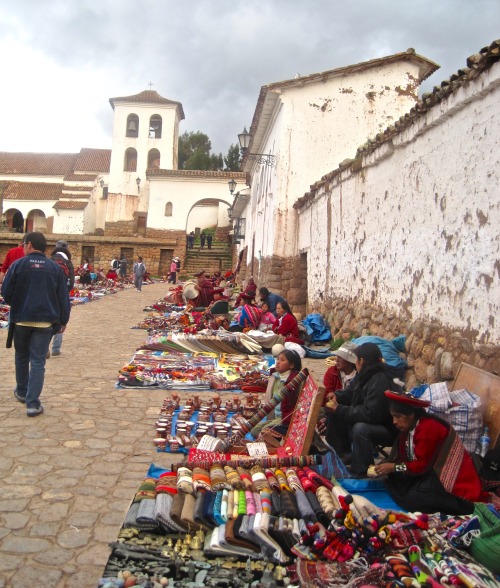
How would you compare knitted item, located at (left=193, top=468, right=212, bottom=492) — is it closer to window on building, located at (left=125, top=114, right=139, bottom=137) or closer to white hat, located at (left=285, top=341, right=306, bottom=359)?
white hat, located at (left=285, top=341, right=306, bottom=359)

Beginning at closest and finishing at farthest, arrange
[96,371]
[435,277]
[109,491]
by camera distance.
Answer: [109,491] < [435,277] < [96,371]

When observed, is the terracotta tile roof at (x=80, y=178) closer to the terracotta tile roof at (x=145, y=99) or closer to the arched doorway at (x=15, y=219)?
the arched doorway at (x=15, y=219)

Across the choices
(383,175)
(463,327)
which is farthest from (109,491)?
(383,175)

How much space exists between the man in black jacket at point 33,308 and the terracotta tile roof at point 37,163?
143ft

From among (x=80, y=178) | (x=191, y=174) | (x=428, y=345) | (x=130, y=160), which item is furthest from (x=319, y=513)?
(x=80, y=178)

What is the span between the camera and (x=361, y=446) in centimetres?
421

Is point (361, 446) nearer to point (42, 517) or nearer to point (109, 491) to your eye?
point (109, 491)

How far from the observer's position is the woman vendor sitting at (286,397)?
512 centimetres

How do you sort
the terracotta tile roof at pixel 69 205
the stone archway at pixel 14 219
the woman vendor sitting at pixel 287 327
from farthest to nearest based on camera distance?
1. the stone archway at pixel 14 219
2. the terracotta tile roof at pixel 69 205
3. the woman vendor sitting at pixel 287 327

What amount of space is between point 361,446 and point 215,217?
131 feet

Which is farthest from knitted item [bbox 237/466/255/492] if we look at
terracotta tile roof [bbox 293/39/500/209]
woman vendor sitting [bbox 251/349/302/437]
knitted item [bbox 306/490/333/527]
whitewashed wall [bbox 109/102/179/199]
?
whitewashed wall [bbox 109/102/179/199]

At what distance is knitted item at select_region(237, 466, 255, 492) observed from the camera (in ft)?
12.3

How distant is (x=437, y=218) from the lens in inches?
241

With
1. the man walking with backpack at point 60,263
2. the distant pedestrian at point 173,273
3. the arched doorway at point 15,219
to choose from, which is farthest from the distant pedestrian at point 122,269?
the man walking with backpack at point 60,263
